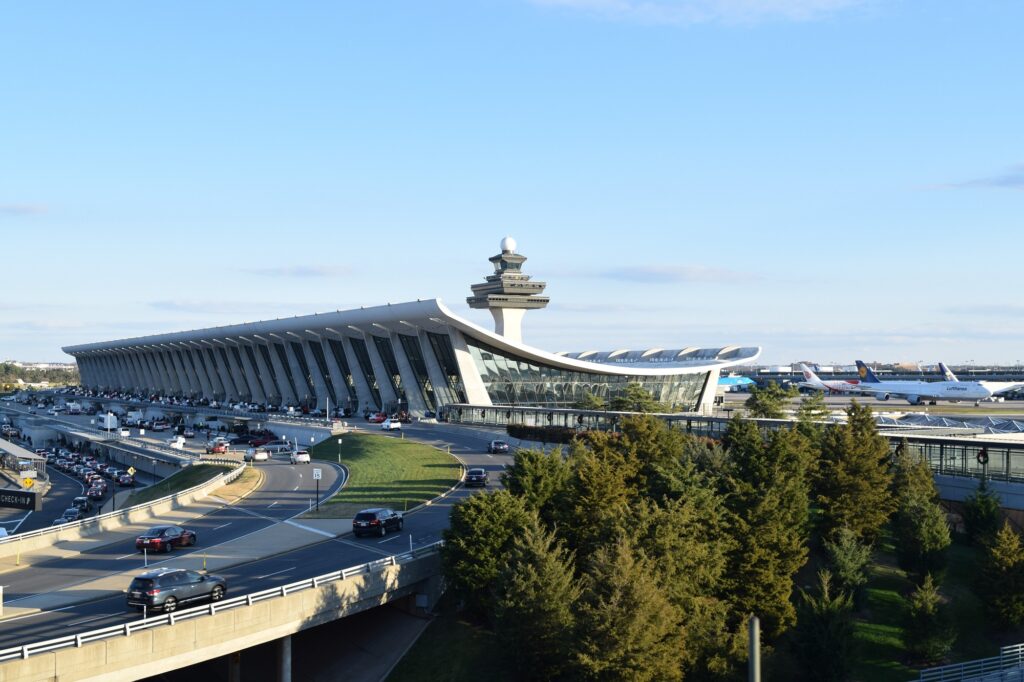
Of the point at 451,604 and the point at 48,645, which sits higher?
the point at 48,645

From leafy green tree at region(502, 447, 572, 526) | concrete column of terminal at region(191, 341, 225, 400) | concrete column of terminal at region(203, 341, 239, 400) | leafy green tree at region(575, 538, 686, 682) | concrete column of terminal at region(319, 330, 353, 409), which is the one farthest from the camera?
concrete column of terminal at region(191, 341, 225, 400)

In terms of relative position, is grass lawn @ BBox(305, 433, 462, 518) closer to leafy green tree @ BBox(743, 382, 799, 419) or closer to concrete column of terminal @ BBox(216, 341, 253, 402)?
leafy green tree @ BBox(743, 382, 799, 419)

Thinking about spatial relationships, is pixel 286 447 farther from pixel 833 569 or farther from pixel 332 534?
pixel 833 569

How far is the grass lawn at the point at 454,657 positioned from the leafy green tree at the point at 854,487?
15.5 meters

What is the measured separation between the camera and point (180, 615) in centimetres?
2522

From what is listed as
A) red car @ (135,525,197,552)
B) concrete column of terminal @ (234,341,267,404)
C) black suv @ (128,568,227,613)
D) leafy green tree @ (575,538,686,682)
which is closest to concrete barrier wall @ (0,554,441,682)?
black suv @ (128,568,227,613)

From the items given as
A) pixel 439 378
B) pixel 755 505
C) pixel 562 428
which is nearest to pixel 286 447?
pixel 439 378

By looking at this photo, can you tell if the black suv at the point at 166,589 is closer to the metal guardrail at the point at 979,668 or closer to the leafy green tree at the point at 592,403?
the metal guardrail at the point at 979,668

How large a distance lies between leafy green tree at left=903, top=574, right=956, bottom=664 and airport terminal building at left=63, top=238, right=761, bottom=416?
6016 cm

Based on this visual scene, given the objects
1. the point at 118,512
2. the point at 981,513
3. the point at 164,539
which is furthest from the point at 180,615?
the point at 981,513

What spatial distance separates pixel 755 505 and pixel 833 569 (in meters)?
3.90

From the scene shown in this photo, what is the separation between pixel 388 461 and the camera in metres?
61.7

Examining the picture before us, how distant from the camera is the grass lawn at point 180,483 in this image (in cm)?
6344

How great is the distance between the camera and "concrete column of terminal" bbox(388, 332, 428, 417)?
101 meters
